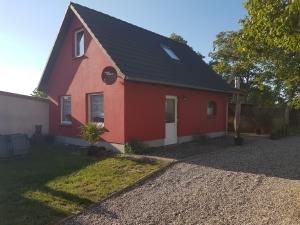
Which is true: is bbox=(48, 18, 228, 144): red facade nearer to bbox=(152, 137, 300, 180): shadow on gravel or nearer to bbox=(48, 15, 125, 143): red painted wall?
bbox=(48, 15, 125, 143): red painted wall

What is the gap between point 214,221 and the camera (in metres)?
5.66

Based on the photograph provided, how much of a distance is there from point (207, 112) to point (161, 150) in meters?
5.80

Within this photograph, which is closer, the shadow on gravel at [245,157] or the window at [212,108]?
the shadow on gravel at [245,157]

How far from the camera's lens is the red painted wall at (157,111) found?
1239 cm

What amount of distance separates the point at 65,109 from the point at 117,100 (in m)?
4.82

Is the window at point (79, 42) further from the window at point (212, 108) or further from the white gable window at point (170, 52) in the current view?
the window at point (212, 108)

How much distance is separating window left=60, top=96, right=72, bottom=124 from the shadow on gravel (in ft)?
18.7

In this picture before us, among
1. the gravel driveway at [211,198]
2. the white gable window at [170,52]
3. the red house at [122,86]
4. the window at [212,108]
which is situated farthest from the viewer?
the window at [212,108]

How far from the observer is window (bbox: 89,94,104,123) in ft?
44.9

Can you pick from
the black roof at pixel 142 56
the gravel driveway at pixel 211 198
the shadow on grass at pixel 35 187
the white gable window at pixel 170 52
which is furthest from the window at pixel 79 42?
the gravel driveway at pixel 211 198

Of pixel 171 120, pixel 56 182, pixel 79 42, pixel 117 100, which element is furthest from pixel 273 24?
pixel 79 42

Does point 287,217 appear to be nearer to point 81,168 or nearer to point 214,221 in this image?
point 214,221

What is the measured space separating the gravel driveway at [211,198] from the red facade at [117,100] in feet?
11.0

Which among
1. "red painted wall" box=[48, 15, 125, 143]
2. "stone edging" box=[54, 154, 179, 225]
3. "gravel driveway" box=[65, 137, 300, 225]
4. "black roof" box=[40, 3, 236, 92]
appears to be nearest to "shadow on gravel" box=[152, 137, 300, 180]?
"gravel driveway" box=[65, 137, 300, 225]
